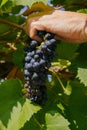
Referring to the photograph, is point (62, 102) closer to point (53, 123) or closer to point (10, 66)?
point (53, 123)

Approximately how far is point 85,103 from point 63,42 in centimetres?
23

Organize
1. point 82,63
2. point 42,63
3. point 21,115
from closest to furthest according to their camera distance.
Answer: point 42,63 < point 21,115 < point 82,63

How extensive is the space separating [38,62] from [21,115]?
0.21 metres

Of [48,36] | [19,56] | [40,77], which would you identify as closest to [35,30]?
[48,36]

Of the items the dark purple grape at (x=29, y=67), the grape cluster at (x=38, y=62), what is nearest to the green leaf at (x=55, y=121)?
the grape cluster at (x=38, y=62)

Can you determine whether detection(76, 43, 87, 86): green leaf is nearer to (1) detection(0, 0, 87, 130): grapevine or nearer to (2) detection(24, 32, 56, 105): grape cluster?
(1) detection(0, 0, 87, 130): grapevine

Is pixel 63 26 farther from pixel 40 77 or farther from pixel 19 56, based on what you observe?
pixel 19 56

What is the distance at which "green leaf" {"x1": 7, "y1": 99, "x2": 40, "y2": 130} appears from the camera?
4.98ft

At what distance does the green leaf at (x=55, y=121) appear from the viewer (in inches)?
60.8

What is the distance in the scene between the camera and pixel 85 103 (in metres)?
1.69

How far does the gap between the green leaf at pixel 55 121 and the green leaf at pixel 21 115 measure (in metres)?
0.08

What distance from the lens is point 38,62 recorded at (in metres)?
1.42

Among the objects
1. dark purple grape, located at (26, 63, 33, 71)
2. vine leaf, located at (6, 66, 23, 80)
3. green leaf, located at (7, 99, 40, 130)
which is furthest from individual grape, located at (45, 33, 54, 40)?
vine leaf, located at (6, 66, 23, 80)

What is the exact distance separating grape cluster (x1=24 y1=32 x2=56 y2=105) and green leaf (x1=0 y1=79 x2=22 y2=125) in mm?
111
